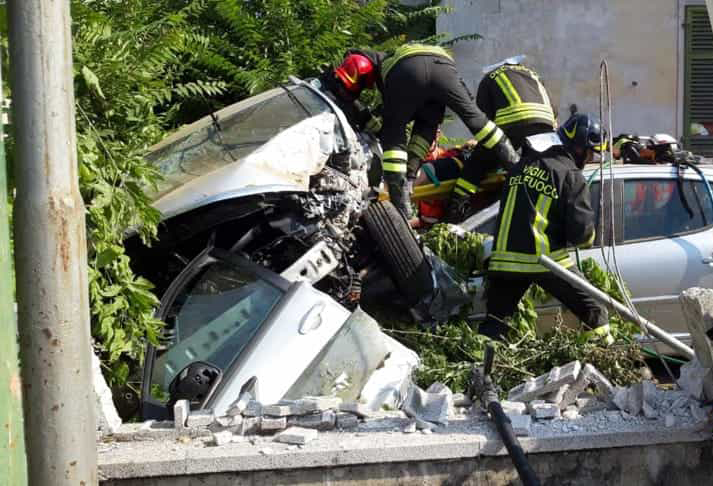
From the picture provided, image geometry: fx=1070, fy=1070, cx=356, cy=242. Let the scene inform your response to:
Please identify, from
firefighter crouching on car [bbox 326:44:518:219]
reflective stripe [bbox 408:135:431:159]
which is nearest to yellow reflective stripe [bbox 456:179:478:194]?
firefighter crouching on car [bbox 326:44:518:219]

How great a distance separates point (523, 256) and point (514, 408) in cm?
183

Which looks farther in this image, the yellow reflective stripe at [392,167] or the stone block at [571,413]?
the yellow reflective stripe at [392,167]

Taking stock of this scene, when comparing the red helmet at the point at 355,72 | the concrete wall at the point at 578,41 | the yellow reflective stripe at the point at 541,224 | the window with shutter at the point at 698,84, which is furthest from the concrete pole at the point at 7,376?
the window with shutter at the point at 698,84

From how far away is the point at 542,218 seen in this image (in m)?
6.23

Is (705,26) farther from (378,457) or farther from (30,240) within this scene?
(30,240)

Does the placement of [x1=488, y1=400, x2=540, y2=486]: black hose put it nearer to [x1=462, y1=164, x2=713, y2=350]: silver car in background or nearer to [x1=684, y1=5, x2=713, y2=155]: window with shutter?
[x1=462, y1=164, x2=713, y2=350]: silver car in background

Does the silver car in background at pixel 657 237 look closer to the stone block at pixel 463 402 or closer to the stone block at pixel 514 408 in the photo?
the stone block at pixel 463 402

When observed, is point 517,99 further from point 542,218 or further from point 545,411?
point 545,411

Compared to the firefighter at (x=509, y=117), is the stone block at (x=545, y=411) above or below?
below

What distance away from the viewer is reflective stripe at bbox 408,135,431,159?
24.4ft

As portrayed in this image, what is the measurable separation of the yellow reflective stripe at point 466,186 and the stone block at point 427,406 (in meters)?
2.83

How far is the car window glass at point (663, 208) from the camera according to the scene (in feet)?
21.8

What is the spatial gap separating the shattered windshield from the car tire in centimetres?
75

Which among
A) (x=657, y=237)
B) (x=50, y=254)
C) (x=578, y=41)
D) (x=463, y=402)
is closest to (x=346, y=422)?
(x=463, y=402)
